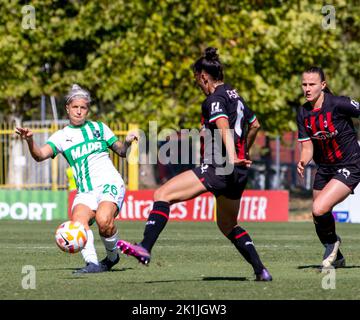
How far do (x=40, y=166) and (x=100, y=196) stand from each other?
17582 mm

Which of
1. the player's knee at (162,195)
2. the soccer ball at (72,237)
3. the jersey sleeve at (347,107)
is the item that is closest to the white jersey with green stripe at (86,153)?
the soccer ball at (72,237)

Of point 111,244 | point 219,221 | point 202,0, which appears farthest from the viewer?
point 202,0

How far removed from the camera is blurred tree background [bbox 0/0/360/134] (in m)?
29.5

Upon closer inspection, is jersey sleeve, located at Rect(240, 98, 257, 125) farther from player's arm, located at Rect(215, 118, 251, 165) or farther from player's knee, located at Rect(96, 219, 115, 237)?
player's knee, located at Rect(96, 219, 115, 237)

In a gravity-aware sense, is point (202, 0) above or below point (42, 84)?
above

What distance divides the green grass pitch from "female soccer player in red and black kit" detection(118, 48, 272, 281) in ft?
1.66

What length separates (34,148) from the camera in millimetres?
10906

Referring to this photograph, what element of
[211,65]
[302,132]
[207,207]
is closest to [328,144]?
[302,132]

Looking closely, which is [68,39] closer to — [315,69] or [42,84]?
[42,84]

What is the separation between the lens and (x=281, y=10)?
30.4 meters

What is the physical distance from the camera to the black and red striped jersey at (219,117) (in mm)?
9758

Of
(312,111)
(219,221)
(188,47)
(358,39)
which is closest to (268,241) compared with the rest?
(312,111)

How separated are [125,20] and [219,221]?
68.7 feet

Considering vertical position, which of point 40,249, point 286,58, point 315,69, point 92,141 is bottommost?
point 40,249
